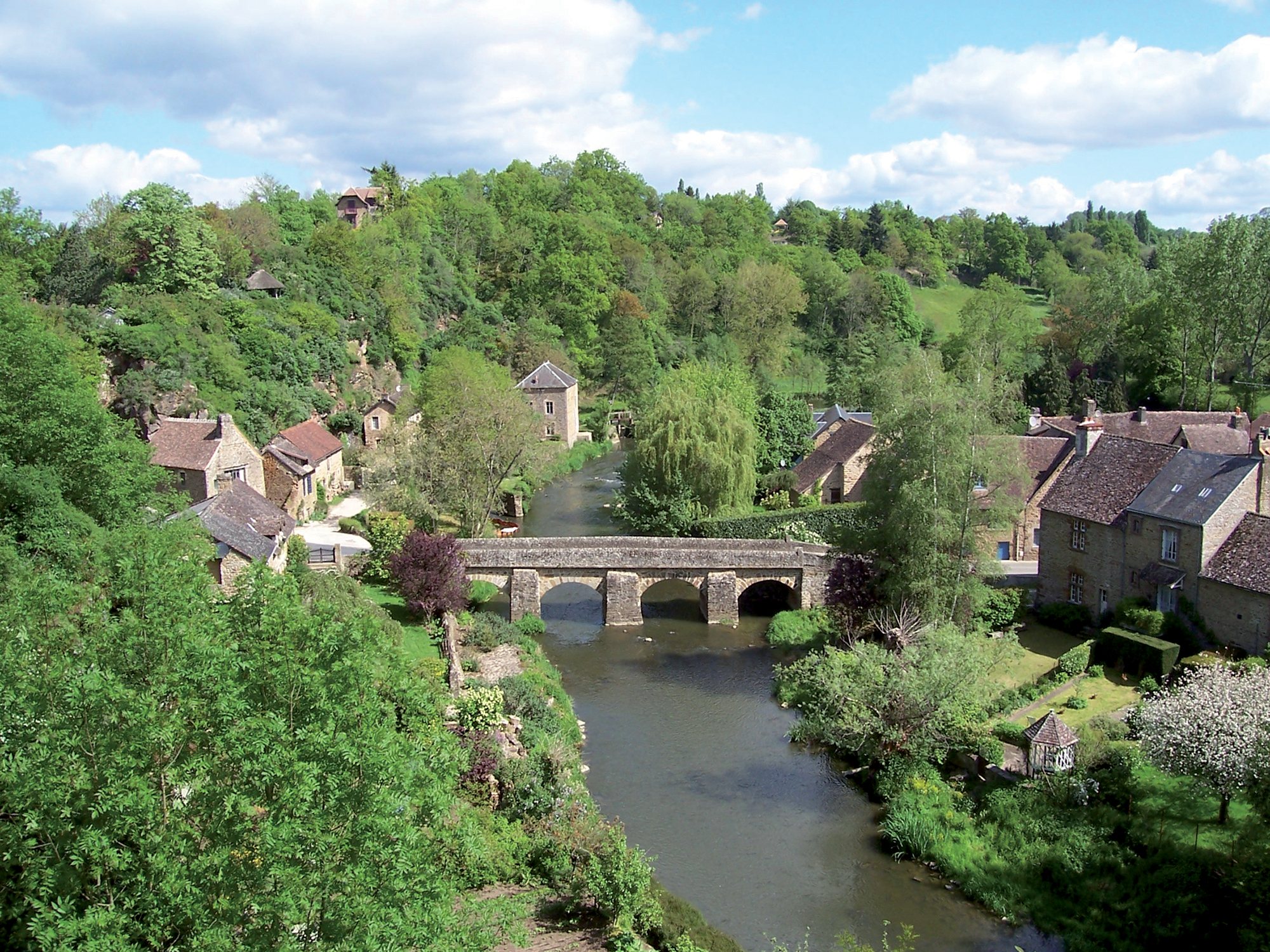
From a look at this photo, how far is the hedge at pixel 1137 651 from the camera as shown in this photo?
88.8 feet

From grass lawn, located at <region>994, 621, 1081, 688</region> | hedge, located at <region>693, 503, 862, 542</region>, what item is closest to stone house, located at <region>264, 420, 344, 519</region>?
hedge, located at <region>693, 503, 862, 542</region>

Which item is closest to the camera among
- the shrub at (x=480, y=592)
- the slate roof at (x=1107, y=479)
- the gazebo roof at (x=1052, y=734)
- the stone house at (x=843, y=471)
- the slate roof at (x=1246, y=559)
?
the gazebo roof at (x=1052, y=734)

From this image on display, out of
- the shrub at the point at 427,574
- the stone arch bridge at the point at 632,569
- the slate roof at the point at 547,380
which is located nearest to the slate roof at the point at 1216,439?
the stone arch bridge at the point at 632,569

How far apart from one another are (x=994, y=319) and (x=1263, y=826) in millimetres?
57565

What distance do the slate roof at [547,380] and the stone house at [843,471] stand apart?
20344 millimetres

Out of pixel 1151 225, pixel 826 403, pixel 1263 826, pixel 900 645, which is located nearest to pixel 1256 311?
pixel 826 403

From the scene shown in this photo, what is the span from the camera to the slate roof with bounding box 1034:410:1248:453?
4288 cm

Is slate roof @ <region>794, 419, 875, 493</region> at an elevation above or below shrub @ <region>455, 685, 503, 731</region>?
above

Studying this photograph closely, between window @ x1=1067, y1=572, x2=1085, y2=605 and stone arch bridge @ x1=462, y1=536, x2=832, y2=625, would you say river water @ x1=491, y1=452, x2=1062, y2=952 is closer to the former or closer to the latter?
stone arch bridge @ x1=462, y1=536, x2=832, y2=625

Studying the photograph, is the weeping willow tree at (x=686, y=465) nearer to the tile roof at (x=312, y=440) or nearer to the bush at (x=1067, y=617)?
the bush at (x=1067, y=617)

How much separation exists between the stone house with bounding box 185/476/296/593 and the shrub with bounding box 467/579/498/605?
6.69 metres

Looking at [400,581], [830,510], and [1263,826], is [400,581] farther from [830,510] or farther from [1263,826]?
[1263,826]

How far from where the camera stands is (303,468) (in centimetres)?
4334

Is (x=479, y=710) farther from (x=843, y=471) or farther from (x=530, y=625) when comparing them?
(x=843, y=471)
